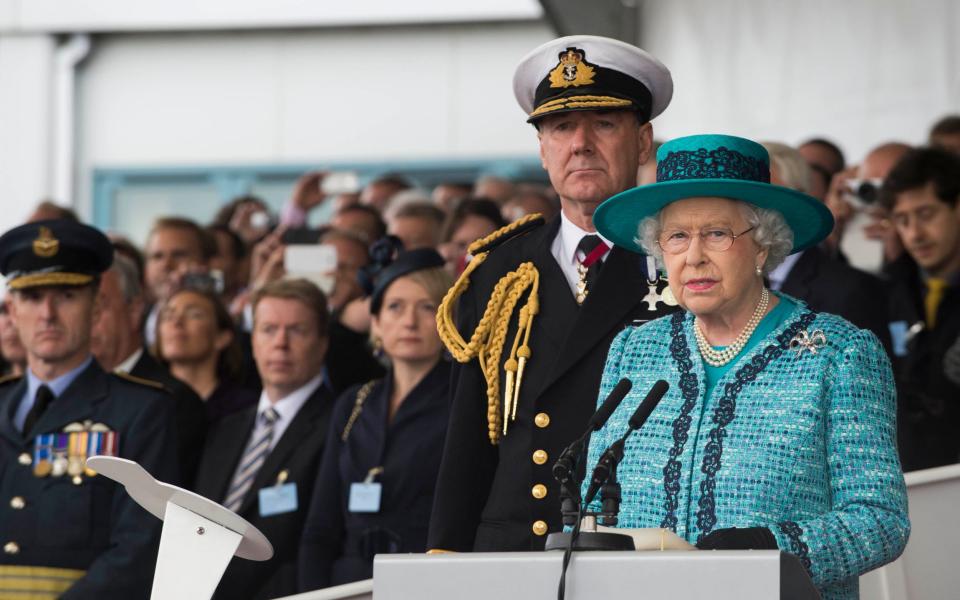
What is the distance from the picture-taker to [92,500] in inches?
215

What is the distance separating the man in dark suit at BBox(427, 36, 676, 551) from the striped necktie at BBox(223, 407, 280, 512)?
6.45ft

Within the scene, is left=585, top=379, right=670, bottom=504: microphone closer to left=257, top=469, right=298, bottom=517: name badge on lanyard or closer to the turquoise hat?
the turquoise hat

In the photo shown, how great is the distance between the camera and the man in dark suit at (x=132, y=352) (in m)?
6.50

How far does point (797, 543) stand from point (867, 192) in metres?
4.27

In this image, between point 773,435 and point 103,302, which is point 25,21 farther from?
point 773,435

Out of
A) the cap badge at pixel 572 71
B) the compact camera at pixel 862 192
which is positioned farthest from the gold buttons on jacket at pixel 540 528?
the compact camera at pixel 862 192

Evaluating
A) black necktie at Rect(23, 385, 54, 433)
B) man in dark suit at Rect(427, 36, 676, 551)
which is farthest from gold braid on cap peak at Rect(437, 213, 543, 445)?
black necktie at Rect(23, 385, 54, 433)

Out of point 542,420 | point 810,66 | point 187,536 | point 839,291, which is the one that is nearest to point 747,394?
point 542,420

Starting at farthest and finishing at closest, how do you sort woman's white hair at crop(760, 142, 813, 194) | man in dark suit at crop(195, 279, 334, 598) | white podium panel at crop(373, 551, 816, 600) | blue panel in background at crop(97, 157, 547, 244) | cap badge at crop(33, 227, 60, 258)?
blue panel in background at crop(97, 157, 547, 244), man in dark suit at crop(195, 279, 334, 598), cap badge at crop(33, 227, 60, 258), woman's white hair at crop(760, 142, 813, 194), white podium panel at crop(373, 551, 816, 600)

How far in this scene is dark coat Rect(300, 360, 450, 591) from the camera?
567cm

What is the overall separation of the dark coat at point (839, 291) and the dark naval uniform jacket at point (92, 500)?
2.17 meters

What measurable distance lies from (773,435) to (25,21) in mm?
12801

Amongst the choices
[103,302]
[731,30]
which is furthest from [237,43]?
[103,302]

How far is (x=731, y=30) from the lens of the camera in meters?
10.2
